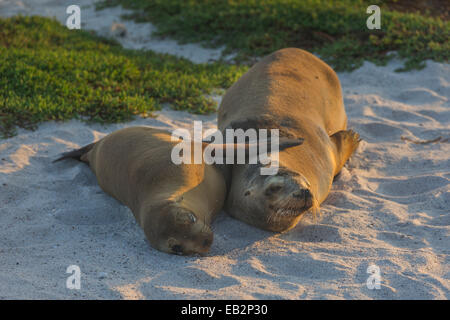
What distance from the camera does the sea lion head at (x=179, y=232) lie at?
330 centimetres

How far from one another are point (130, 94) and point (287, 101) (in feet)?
8.65

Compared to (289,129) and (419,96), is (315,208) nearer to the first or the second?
(289,129)

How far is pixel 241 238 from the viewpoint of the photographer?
12.5 feet

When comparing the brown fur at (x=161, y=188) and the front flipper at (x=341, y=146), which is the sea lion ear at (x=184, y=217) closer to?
the brown fur at (x=161, y=188)

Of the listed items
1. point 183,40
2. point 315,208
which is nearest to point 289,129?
point 315,208

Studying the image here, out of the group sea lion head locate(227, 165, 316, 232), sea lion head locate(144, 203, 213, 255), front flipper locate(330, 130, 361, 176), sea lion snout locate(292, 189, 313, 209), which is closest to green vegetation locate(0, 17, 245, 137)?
front flipper locate(330, 130, 361, 176)

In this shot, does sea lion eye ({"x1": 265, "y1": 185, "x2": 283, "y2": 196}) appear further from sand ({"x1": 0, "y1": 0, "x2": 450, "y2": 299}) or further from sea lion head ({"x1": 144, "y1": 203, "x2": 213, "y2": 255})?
sea lion head ({"x1": 144, "y1": 203, "x2": 213, "y2": 255})

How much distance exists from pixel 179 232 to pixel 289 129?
4.87ft

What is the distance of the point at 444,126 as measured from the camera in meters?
6.11

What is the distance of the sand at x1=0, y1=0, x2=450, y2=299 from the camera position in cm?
299
